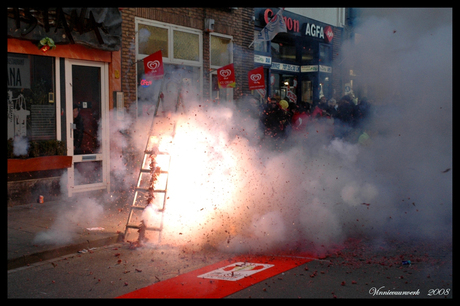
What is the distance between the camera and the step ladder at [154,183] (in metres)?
6.38

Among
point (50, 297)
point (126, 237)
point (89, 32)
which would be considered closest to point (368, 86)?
point (126, 237)

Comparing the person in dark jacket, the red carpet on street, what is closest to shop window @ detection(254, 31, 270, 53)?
the person in dark jacket

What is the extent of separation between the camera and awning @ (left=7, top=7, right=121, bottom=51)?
7.87 meters

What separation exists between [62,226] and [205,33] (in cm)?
731

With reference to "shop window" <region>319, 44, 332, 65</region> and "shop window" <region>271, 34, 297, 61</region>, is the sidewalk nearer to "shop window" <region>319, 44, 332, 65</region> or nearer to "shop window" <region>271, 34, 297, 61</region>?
"shop window" <region>319, 44, 332, 65</region>

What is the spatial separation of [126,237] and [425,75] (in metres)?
4.74

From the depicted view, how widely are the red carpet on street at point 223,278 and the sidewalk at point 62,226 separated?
1.92 m

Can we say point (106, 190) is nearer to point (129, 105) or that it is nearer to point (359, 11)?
point (129, 105)

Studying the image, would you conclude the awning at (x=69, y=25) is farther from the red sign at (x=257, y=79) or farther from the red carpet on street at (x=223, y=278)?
the red carpet on street at (x=223, y=278)

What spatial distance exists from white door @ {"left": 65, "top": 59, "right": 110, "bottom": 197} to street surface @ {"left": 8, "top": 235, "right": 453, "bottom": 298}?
352 cm

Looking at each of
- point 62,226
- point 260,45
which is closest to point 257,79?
point 260,45

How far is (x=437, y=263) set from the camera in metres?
5.14

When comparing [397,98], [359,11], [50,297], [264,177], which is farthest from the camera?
[264,177]

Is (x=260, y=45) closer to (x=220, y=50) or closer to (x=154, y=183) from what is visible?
(x=220, y=50)
